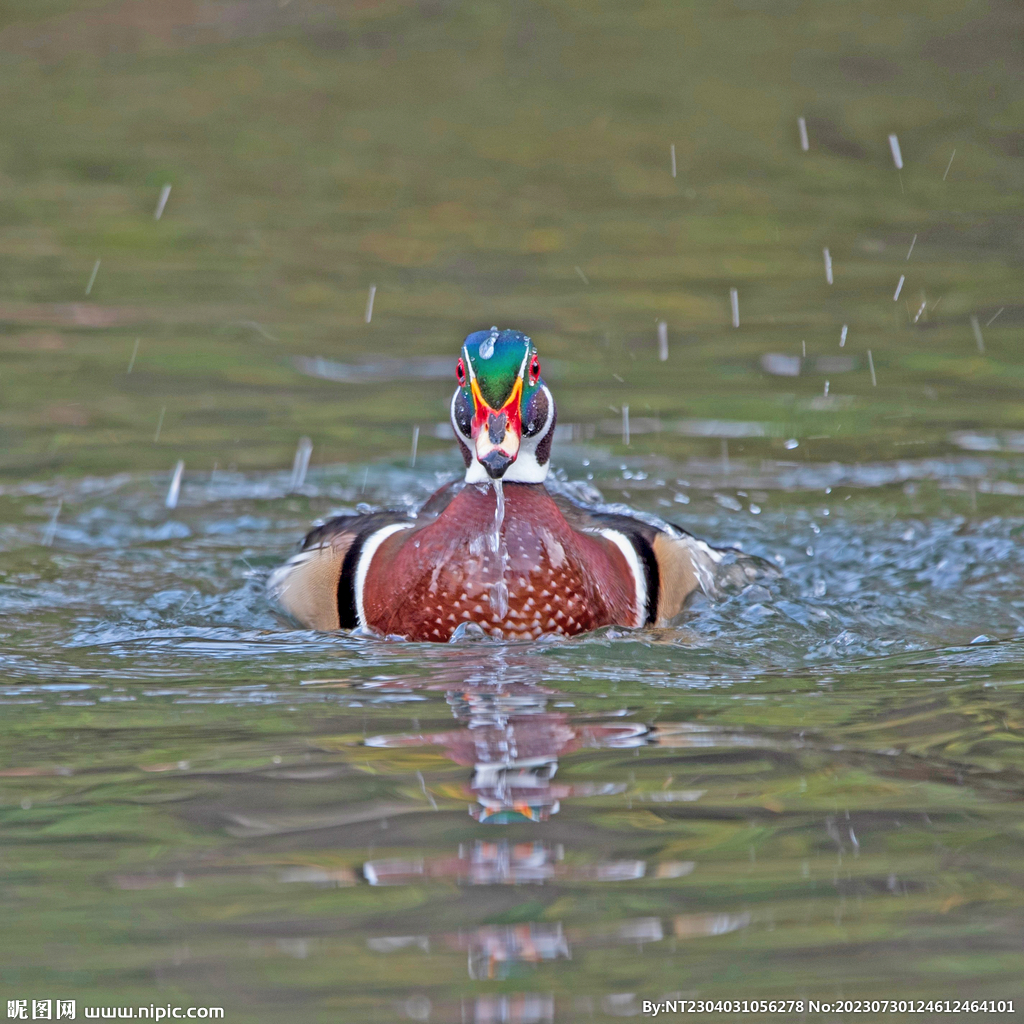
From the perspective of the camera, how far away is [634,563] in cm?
576

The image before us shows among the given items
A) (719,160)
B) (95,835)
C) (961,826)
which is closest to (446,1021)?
(95,835)

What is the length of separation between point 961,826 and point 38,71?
1410 cm

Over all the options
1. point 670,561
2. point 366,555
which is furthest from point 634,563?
point 366,555

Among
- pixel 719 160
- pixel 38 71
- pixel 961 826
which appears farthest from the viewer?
pixel 38 71

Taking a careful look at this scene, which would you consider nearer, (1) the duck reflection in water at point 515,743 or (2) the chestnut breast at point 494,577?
(1) the duck reflection in water at point 515,743

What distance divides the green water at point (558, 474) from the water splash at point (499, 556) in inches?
5.9

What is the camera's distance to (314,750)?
4.05 m

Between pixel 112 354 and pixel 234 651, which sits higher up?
Answer: pixel 112 354

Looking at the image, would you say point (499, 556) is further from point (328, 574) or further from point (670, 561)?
point (670, 561)

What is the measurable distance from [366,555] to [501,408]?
941 millimetres

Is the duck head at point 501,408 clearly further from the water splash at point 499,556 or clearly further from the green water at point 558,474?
the green water at point 558,474

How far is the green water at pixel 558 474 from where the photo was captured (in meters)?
3.12

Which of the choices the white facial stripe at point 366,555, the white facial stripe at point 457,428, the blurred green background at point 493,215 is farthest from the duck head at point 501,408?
the blurred green background at point 493,215

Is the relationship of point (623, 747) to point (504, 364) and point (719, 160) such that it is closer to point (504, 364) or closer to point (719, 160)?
point (504, 364)
